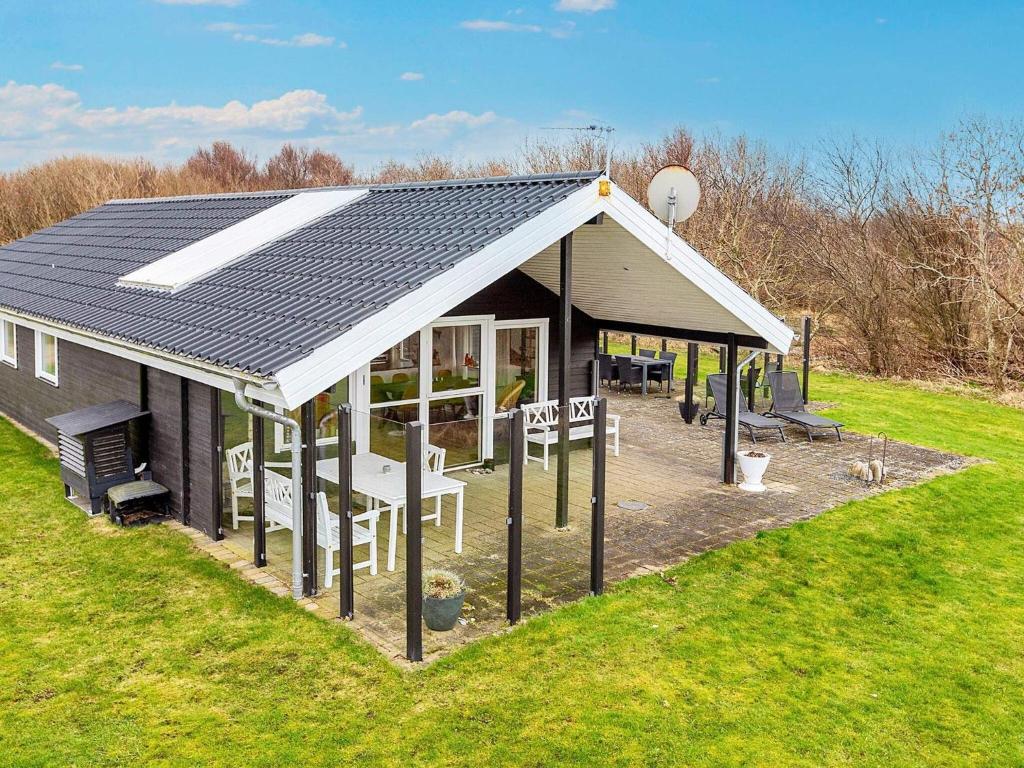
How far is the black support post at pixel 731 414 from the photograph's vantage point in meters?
10.1

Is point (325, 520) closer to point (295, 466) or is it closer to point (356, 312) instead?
point (295, 466)

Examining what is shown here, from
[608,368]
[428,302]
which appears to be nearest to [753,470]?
[428,302]

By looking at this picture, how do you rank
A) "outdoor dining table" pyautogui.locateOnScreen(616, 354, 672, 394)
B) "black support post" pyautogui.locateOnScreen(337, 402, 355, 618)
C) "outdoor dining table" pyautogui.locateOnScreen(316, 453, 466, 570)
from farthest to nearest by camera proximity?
"outdoor dining table" pyautogui.locateOnScreen(616, 354, 672, 394), "outdoor dining table" pyautogui.locateOnScreen(316, 453, 466, 570), "black support post" pyautogui.locateOnScreen(337, 402, 355, 618)

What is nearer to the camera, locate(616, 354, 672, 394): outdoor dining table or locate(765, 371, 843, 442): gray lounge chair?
locate(765, 371, 843, 442): gray lounge chair

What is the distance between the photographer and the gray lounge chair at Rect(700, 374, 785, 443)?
13.0m

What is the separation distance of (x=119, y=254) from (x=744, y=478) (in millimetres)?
9213

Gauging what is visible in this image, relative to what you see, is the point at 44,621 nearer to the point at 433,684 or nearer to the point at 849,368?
the point at 433,684

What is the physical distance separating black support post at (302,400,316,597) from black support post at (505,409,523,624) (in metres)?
1.51

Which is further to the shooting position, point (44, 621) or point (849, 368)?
point (849, 368)

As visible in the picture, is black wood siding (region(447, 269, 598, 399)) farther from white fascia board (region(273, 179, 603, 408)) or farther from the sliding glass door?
white fascia board (region(273, 179, 603, 408))

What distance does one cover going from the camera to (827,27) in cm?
4712

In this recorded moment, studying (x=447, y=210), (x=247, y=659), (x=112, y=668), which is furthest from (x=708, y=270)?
(x=112, y=668)

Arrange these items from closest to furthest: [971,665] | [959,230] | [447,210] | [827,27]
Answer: [971,665] → [447,210] → [959,230] → [827,27]

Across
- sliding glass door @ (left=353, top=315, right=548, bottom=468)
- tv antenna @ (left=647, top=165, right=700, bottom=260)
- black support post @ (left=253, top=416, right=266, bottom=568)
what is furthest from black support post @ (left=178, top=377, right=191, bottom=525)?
tv antenna @ (left=647, top=165, right=700, bottom=260)
